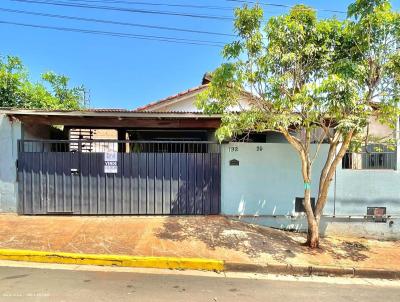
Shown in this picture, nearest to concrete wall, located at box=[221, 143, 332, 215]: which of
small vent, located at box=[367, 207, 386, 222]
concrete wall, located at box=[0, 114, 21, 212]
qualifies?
small vent, located at box=[367, 207, 386, 222]

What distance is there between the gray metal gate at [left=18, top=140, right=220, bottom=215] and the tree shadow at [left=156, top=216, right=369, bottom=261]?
66 cm

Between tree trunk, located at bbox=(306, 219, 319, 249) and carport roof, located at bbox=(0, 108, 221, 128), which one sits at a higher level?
carport roof, located at bbox=(0, 108, 221, 128)

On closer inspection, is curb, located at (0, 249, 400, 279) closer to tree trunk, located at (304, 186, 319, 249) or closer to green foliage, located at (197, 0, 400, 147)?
tree trunk, located at (304, 186, 319, 249)

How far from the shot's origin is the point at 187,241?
704cm

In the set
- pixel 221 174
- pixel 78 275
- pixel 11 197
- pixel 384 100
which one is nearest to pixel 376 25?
pixel 384 100

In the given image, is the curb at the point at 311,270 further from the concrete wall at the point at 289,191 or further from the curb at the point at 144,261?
the concrete wall at the point at 289,191

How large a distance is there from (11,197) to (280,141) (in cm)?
748

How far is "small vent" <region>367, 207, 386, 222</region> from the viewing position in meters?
8.86

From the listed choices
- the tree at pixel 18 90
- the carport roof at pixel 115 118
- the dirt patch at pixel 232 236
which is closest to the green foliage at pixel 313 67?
the carport roof at pixel 115 118

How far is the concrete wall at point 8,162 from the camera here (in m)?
8.28

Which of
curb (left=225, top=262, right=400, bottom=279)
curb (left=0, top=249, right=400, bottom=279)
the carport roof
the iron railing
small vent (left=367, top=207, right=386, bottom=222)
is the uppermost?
the carport roof

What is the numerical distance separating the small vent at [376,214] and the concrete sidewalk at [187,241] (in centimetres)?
61

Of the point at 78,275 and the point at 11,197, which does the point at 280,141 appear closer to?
the point at 78,275

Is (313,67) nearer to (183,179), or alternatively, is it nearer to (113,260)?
(183,179)
